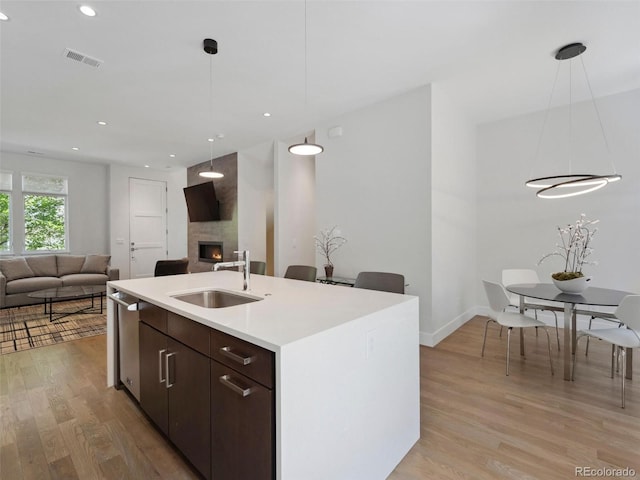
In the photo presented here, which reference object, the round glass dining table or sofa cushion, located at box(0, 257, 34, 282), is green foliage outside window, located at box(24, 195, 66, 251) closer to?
sofa cushion, located at box(0, 257, 34, 282)

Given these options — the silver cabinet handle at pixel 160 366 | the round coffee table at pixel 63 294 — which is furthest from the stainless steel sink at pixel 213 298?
the round coffee table at pixel 63 294

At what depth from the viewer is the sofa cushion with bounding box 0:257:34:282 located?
209 inches

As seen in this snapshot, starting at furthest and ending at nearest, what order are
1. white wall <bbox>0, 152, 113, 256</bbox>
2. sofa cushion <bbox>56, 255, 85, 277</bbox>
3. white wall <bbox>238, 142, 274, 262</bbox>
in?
white wall <bbox>0, 152, 113, 256</bbox>, white wall <bbox>238, 142, 274, 262</bbox>, sofa cushion <bbox>56, 255, 85, 277</bbox>

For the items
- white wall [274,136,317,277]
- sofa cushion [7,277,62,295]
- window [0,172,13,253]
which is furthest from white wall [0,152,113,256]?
white wall [274,136,317,277]

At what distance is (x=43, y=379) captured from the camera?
270 centimetres

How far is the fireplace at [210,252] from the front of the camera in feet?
22.0

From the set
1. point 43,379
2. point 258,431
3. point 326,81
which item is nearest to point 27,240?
point 43,379

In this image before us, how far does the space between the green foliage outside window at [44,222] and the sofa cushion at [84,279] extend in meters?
1.34

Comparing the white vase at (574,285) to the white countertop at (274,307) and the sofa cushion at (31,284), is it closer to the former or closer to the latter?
the white countertop at (274,307)

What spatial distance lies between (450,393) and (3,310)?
6845mm

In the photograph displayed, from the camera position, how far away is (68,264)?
6.04m

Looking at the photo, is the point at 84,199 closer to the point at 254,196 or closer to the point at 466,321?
the point at 254,196

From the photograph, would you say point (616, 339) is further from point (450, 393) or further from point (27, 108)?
point (27, 108)

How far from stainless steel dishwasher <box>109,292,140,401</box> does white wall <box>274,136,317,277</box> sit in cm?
315
